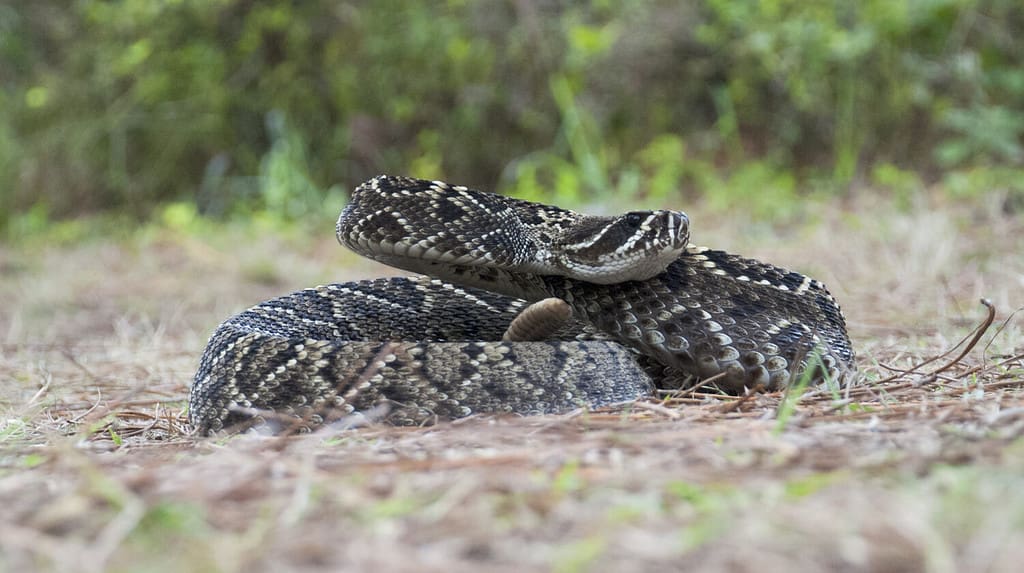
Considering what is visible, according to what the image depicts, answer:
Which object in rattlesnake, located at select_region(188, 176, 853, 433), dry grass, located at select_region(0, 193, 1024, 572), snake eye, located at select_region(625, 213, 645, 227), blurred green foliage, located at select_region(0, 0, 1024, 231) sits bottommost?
dry grass, located at select_region(0, 193, 1024, 572)

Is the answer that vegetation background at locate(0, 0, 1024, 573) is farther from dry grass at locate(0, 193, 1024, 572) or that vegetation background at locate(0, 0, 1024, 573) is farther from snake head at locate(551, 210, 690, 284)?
snake head at locate(551, 210, 690, 284)

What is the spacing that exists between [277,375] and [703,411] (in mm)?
1355

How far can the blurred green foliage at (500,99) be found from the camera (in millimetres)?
9688

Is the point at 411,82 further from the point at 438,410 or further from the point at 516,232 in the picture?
the point at 438,410

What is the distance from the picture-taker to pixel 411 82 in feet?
40.6

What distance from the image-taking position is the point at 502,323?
419 cm

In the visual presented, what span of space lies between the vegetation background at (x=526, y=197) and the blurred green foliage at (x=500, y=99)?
0.04m

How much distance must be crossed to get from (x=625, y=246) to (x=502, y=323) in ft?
2.43

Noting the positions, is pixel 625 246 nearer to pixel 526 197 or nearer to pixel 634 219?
pixel 634 219

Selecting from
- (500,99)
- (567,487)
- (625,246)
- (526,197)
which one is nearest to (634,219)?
(625,246)

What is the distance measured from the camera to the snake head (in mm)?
3637

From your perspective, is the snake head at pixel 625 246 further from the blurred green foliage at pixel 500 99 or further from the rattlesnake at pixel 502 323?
the blurred green foliage at pixel 500 99

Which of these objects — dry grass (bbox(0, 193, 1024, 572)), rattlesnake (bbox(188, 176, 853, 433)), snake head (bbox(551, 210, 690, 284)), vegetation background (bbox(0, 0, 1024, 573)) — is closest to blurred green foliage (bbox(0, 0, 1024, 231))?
vegetation background (bbox(0, 0, 1024, 573))

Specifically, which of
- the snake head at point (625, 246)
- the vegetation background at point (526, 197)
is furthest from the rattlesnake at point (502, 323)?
the vegetation background at point (526, 197)
